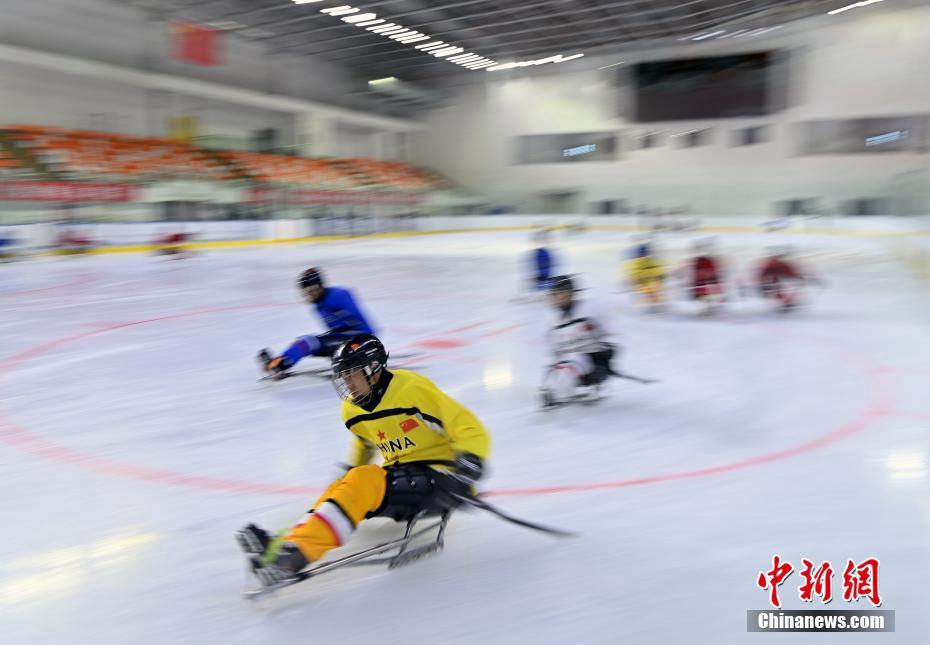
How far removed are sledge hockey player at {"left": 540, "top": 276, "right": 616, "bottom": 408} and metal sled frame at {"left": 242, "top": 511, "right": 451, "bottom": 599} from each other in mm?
1815

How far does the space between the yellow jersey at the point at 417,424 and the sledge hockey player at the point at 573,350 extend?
1.89 metres

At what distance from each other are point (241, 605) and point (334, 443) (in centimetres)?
163

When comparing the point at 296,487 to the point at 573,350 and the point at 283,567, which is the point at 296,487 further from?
the point at 573,350

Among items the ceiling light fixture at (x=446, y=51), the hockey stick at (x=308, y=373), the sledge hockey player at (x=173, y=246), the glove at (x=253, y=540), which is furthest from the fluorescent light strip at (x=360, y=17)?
the glove at (x=253, y=540)

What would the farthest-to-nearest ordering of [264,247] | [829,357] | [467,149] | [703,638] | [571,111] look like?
[467,149], [571,111], [264,247], [829,357], [703,638]

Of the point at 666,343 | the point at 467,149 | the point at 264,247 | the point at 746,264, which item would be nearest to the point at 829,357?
the point at 666,343

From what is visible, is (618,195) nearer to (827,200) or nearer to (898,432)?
(827,200)

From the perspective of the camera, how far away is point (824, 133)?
27000mm

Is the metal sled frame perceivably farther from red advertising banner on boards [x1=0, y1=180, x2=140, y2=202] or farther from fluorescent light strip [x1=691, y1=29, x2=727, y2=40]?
fluorescent light strip [x1=691, y1=29, x2=727, y2=40]

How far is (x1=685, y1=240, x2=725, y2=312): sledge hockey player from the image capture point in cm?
783

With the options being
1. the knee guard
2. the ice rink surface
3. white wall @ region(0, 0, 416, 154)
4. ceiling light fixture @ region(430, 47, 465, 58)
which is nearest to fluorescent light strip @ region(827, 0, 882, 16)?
ceiling light fixture @ region(430, 47, 465, 58)

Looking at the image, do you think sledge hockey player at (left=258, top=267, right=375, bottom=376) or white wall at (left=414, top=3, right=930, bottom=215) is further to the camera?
white wall at (left=414, top=3, right=930, bottom=215)

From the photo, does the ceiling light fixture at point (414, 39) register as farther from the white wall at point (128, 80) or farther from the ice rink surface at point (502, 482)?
the ice rink surface at point (502, 482)

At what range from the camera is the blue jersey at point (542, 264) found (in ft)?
30.7
